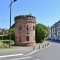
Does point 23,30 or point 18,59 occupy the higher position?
point 23,30

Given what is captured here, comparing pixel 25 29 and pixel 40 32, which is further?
pixel 40 32

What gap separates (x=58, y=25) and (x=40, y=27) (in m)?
91.8

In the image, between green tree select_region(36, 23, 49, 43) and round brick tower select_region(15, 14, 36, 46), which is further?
green tree select_region(36, 23, 49, 43)

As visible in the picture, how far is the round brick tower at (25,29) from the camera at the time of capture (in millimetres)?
49844

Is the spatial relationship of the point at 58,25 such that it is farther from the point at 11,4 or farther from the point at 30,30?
the point at 11,4

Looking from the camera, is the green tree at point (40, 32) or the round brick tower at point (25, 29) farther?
the green tree at point (40, 32)

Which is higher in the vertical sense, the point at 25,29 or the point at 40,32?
the point at 25,29

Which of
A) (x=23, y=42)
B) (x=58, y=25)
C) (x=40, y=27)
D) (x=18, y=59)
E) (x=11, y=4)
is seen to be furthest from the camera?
(x=58, y=25)

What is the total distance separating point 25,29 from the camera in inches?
1975

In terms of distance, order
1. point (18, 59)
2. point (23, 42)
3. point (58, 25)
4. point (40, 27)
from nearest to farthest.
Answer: point (18, 59) < point (23, 42) < point (40, 27) < point (58, 25)

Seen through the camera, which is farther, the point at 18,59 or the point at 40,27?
the point at 40,27

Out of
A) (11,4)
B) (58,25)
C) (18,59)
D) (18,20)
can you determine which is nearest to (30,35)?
(18,20)

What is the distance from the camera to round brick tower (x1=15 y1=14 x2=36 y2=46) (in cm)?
4984

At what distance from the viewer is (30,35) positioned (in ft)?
166
